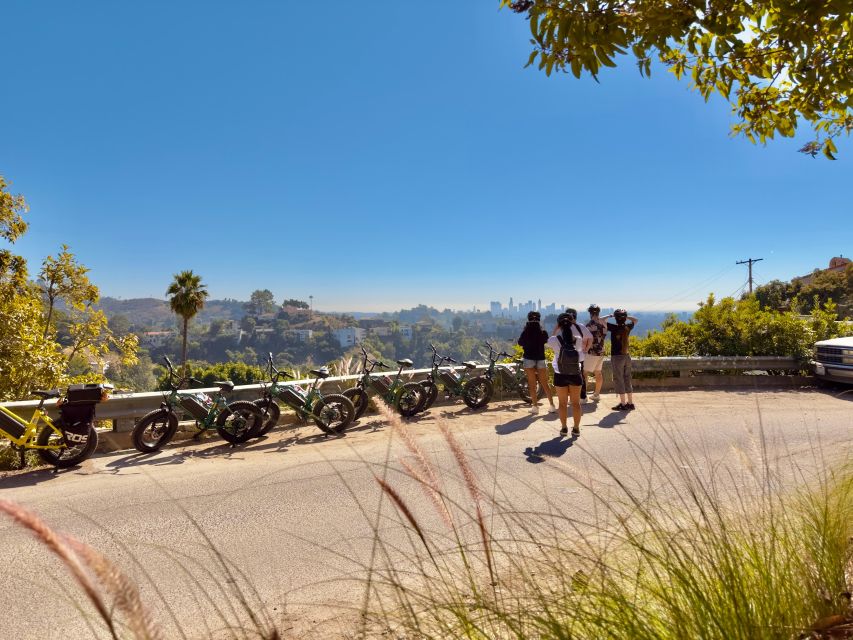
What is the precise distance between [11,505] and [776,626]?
7.89 feet

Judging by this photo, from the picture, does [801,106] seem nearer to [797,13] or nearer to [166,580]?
[797,13]

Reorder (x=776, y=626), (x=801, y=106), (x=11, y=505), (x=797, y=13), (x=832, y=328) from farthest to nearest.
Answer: (x=832, y=328), (x=801, y=106), (x=797, y=13), (x=776, y=626), (x=11, y=505)

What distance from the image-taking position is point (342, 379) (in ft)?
32.0

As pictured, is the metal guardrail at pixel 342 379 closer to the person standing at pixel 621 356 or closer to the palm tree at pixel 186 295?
the person standing at pixel 621 356

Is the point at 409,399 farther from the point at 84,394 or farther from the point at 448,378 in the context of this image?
the point at 84,394

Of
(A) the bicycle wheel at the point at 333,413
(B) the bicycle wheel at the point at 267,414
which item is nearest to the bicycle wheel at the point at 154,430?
(B) the bicycle wheel at the point at 267,414

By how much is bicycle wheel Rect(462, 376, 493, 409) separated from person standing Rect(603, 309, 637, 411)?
2.67 meters

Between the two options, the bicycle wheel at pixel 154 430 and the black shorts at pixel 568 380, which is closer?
the bicycle wheel at pixel 154 430

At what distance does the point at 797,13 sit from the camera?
280 centimetres

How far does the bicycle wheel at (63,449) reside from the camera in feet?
20.6

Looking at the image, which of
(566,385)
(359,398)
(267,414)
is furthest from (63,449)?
(566,385)

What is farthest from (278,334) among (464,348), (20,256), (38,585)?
(38,585)

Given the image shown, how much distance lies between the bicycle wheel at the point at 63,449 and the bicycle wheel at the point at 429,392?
5604mm

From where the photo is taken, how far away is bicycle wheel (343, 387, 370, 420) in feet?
30.2
